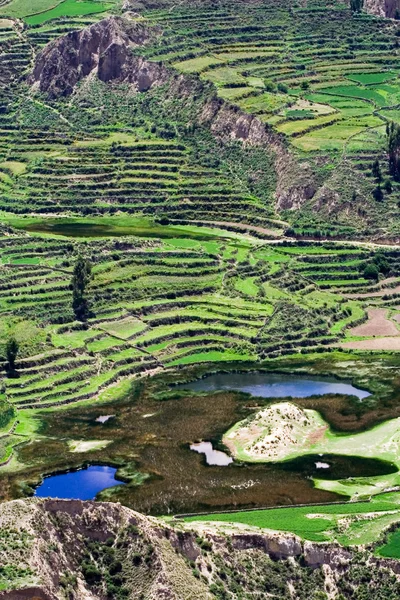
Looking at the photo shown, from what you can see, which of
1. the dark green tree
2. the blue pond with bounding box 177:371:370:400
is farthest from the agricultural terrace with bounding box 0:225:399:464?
the dark green tree

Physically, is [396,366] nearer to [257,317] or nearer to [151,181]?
[257,317]

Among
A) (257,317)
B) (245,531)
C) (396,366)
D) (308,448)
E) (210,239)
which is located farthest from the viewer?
(210,239)

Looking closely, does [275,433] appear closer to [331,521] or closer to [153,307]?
[331,521]

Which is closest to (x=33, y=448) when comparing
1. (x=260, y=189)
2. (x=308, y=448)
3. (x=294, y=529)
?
(x=308, y=448)

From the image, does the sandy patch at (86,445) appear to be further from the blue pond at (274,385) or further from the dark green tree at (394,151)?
the dark green tree at (394,151)

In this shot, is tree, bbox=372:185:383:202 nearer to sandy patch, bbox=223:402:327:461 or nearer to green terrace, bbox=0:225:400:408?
green terrace, bbox=0:225:400:408

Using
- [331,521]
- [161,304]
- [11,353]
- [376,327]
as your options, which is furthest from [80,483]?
[376,327]
